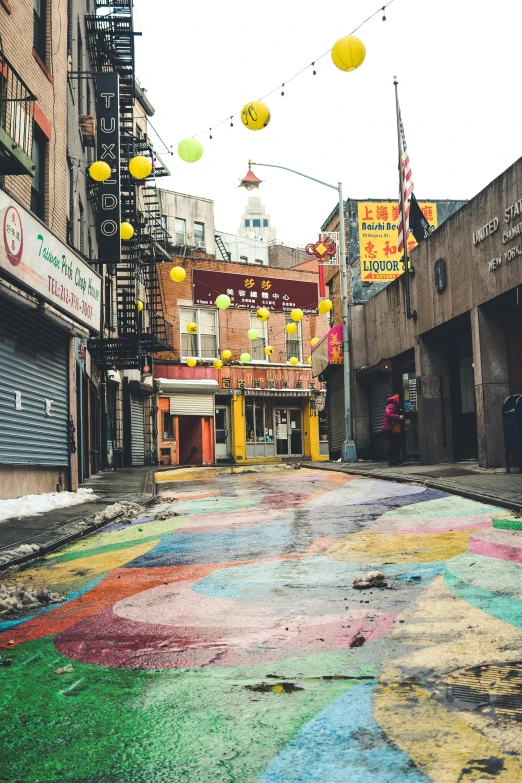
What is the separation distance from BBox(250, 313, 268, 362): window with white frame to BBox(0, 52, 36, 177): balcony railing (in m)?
30.0

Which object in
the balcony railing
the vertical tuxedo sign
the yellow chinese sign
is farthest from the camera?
the yellow chinese sign

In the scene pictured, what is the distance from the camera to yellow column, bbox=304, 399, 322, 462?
4425 centimetres

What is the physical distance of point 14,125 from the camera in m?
11.3

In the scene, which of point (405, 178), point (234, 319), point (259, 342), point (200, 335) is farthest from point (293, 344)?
point (405, 178)

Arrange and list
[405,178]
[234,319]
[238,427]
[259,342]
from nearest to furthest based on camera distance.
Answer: [405,178] < [238,427] < [234,319] < [259,342]

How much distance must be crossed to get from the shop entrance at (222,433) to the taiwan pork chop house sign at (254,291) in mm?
6154

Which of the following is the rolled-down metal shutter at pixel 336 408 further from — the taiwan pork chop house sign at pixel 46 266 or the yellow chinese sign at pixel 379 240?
the taiwan pork chop house sign at pixel 46 266

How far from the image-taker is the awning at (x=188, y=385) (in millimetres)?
38875

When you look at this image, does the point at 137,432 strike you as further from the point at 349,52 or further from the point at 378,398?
the point at 349,52

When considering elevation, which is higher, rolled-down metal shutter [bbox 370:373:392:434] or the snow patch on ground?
rolled-down metal shutter [bbox 370:373:392:434]

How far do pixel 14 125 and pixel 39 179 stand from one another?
344 centimetres

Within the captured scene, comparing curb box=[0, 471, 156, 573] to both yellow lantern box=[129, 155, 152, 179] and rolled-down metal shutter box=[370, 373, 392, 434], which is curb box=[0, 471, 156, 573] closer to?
yellow lantern box=[129, 155, 152, 179]

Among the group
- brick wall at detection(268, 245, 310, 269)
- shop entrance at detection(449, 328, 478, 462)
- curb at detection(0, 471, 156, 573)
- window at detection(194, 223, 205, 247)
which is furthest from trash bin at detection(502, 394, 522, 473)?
brick wall at detection(268, 245, 310, 269)

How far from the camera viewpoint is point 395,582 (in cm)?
540
